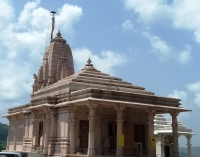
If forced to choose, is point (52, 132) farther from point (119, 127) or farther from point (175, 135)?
point (175, 135)

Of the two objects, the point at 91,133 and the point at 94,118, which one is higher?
the point at 94,118

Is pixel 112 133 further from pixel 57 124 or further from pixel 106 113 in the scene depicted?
pixel 57 124

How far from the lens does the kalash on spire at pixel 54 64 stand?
36.9m

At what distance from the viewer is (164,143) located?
31.7m

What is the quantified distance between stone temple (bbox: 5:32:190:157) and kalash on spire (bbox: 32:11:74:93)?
9495 millimetres

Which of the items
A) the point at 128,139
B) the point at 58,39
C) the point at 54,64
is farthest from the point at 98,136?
the point at 58,39

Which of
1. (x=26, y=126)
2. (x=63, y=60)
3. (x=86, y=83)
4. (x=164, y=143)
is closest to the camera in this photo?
(x=86, y=83)

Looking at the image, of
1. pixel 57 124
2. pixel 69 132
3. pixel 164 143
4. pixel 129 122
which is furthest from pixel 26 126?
pixel 164 143

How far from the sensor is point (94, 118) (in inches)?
808

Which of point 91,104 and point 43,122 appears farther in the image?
point 43,122

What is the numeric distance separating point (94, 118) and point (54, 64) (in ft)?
60.0

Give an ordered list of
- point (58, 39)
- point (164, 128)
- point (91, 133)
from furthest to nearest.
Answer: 1. point (58, 39)
2. point (164, 128)
3. point (91, 133)

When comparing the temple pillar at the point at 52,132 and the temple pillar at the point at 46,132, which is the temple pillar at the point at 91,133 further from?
the temple pillar at the point at 46,132

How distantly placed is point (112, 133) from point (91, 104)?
4.37m
